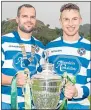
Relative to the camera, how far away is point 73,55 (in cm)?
349

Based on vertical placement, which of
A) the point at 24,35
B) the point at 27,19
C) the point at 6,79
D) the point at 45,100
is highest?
the point at 27,19

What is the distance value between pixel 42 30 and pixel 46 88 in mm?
536

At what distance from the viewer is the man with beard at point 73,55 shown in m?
3.47

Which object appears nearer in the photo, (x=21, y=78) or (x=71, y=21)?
(x=21, y=78)

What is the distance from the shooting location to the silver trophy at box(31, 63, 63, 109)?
10.8 ft

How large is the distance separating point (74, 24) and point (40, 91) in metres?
0.54

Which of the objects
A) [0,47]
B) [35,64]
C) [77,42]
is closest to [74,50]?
[77,42]

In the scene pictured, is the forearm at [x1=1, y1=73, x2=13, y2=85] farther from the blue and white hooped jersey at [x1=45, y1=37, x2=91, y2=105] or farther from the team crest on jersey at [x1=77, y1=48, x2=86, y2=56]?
the team crest on jersey at [x1=77, y1=48, x2=86, y2=56]

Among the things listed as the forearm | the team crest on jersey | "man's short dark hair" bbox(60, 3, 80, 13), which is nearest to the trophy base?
the forearm

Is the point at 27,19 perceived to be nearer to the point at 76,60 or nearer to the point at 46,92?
the point at 76,60

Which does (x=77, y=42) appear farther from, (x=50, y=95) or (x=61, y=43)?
(x=50, y=95)

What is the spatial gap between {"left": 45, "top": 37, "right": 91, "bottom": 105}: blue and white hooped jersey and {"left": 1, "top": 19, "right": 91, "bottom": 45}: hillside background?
0.34ft

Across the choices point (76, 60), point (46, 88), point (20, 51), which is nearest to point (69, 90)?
point (46, 88)

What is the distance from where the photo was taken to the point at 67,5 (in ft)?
11.5
